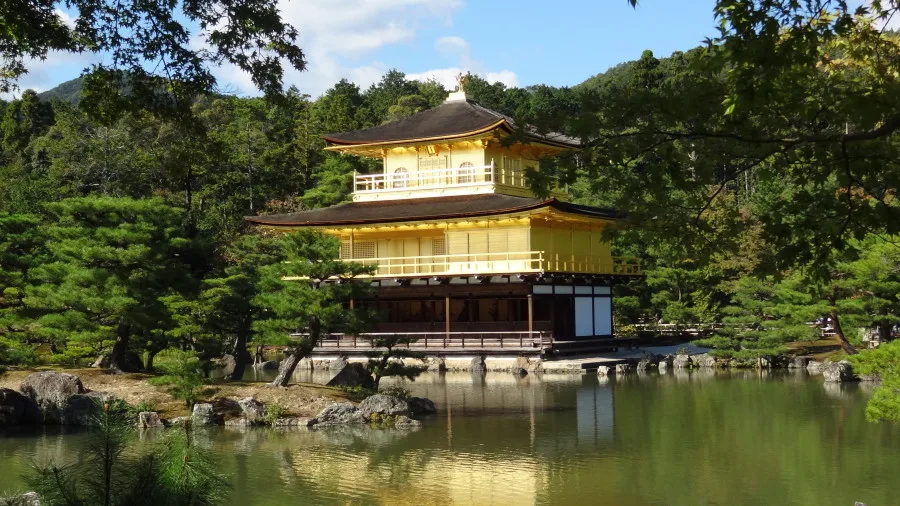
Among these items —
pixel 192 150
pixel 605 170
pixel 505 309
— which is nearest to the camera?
pixel 605 170

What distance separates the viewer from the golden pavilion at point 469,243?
29078mm

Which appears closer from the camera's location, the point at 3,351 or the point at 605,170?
the point at 605,170

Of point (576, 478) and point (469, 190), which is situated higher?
point (469, 190)

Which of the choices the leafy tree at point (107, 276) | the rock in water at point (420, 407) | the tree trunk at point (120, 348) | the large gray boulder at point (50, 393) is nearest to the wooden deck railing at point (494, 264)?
the leafy tree at point (107, 276)

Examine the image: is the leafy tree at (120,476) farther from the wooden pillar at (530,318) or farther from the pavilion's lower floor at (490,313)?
the wooden pillar at (530,318)

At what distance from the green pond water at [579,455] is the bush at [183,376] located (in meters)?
1.07

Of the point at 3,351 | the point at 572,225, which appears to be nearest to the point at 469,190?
the point at 572,225

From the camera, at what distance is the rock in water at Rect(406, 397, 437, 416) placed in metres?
17.6

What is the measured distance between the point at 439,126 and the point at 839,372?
1498 centimetres

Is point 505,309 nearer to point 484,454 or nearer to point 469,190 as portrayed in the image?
point 469,190

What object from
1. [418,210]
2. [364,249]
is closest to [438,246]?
→ [418,210]

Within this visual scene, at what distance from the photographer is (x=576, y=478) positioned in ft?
39.0

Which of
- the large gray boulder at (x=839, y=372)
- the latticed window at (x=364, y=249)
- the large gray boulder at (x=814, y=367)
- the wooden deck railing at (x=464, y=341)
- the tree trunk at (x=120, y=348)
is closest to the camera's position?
the tree trunk at (x=120, y=348)

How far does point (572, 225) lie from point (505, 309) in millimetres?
3443
